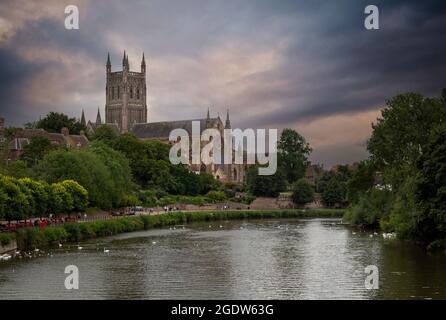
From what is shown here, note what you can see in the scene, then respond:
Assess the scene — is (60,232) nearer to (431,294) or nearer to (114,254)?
(114,254)

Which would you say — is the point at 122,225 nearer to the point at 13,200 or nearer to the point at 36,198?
the point at 36,198

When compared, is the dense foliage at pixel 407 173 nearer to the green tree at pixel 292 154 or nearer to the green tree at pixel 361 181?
the green tree at pixel 361 181

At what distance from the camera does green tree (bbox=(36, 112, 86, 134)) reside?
485ft

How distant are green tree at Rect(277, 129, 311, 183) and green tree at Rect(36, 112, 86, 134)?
4621cm

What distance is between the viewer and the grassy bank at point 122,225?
5631cm

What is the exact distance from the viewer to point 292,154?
15925cm

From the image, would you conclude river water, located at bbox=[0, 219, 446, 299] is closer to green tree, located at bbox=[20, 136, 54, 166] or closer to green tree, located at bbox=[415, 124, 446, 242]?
green tree, located at bbox=[415, 124, 446, 242]

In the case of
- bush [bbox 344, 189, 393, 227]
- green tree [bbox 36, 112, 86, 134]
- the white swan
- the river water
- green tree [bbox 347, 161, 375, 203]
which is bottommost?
the river water

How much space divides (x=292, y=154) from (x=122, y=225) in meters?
85.9

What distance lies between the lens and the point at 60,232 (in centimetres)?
6184

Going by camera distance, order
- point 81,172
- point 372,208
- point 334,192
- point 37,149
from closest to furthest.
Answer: point 372,208 < point 81,172 < point 37,149 < point 334,192

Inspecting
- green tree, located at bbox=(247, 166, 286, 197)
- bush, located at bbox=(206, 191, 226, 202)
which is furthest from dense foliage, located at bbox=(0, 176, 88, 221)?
green tree, located at bbox=(247, 166, 286, 197)

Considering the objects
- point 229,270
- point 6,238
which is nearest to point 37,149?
point 6,238

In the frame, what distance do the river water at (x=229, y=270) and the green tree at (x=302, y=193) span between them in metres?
75.1
